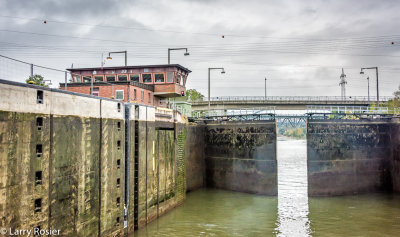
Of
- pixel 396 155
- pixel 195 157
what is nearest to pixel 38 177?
pixel 195 157

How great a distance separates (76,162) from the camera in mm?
12898

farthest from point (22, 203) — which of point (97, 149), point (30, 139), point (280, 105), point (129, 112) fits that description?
point (280, 105)

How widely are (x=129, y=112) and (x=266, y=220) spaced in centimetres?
1062

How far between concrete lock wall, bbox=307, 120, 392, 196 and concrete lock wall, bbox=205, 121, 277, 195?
10.2 feet

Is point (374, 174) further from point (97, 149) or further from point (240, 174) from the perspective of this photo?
point (97, 149)

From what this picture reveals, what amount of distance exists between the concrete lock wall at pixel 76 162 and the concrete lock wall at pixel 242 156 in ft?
32.3

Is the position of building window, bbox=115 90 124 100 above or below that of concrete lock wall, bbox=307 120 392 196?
above

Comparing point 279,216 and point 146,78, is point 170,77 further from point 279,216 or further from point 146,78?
point 279,216

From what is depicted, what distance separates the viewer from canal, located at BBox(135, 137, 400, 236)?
18328 millimetres

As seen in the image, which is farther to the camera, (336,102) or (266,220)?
(336,102)

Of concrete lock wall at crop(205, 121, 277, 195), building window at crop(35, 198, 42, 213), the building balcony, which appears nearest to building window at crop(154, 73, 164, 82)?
the building balcony

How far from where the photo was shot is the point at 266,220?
20.6m

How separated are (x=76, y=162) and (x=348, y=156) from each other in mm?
21779

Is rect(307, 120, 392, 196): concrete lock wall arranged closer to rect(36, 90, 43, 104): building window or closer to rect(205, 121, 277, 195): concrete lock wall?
rect(205, 121, 277, 195): concrete lock wall
